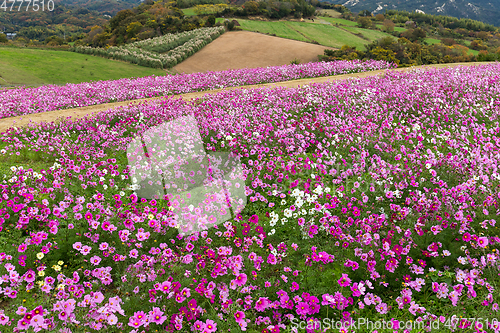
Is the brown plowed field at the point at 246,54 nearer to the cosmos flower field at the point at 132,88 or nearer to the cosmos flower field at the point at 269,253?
the cosmos flower field at the point at 132,88

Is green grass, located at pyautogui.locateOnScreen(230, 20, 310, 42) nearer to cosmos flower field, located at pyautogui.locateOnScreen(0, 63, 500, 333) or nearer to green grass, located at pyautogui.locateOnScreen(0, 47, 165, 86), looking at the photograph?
green grass, located at pyautogui.locateOnScreen(0, 47, 165, 86)

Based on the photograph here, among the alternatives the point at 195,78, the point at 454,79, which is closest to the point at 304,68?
the point at 195,78

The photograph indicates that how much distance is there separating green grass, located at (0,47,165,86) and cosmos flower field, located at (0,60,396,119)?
5989 millimetres

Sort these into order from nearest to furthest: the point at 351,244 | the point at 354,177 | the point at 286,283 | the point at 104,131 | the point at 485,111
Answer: the point at 286,283
the point at 351,244
the point at 354,177
the point at 104,131
the point at 485,111

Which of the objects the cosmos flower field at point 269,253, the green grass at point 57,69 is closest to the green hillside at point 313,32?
the green grass at point 57,69

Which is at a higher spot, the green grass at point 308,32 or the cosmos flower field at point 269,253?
the green grass at point 308,32

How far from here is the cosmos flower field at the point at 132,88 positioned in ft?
44.5

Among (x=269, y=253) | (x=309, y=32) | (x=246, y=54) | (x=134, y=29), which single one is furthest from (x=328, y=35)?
(x=269, y=253)

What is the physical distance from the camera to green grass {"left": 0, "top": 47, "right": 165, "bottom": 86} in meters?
22.1

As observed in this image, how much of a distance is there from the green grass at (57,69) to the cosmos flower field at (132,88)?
19.6 feet

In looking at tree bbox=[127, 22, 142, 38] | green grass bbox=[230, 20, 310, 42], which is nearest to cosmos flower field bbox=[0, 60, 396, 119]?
green grass bbox=[230, 20, 310, 42]

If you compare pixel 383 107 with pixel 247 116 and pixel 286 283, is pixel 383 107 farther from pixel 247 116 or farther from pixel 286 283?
pixel 286 283

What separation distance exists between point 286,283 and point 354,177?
9.62 ft

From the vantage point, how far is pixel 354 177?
5.73 m
